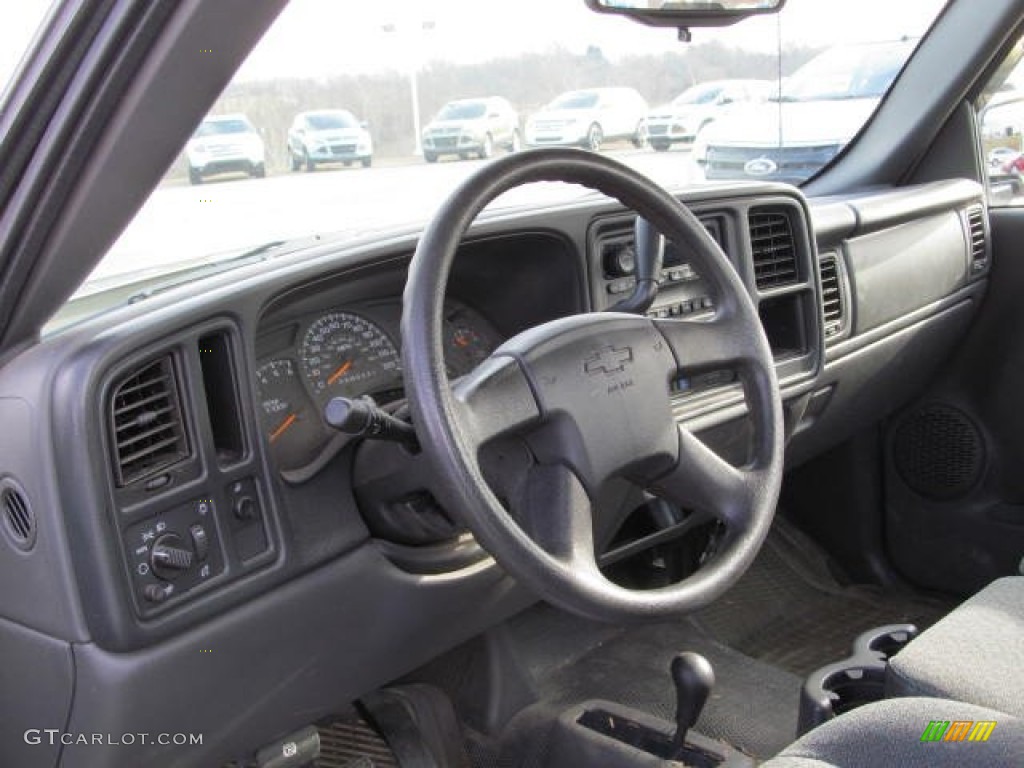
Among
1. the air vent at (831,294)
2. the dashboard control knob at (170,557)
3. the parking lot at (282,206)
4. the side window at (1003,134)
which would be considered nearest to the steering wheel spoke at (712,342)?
the parking lot at (282,206)

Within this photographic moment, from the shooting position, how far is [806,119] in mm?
3346

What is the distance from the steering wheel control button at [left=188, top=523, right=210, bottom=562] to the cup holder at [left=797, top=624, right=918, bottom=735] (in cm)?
104

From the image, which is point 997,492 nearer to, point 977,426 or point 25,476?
point 977,426

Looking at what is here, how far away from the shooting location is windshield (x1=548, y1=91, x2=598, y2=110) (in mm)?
2848

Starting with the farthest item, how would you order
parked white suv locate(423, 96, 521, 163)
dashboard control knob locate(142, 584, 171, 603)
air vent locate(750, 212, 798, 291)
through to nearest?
1. air vent locate(750, 212, 798, 291)
2. parked white suv locate(423, 96, 521, 163)
3. dashboard control knob locate(142, 584, 171, 603)

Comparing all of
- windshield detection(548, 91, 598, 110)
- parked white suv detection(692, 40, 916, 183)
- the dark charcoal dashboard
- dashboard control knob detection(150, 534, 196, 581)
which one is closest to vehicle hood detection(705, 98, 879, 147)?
parked white suv detection(692, 40, 916, 183)

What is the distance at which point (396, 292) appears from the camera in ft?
6.46

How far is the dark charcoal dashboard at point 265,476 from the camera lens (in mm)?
1440

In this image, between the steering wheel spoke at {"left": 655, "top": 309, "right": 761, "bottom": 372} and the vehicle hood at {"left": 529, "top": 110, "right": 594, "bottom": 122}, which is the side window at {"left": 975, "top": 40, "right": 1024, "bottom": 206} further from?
the steering wheel spoke at {"left": 655, "top": 309, "right": 761, "bottom": 372}

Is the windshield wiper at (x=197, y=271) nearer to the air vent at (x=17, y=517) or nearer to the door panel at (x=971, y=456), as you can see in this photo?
the air vent at (x=17, y=517)

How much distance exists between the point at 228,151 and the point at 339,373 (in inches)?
15.1

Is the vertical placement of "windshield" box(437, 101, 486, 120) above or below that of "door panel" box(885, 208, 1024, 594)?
above

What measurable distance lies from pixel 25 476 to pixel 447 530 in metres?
0.65

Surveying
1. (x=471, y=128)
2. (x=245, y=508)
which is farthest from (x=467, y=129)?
(x=245, y=508)
